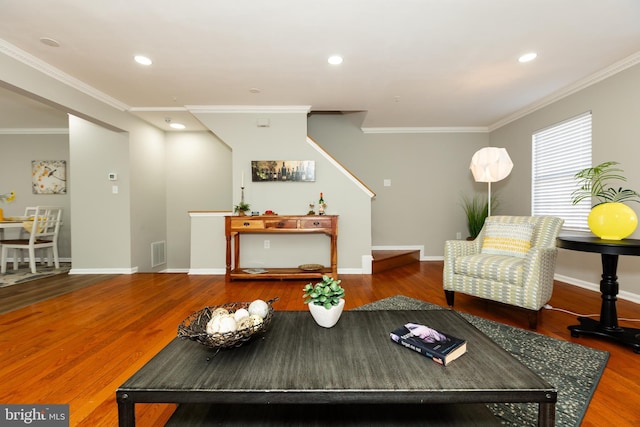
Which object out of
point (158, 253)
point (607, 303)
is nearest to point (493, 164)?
point (607, 303)

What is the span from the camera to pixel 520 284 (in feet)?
7.20

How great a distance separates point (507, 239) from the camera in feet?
8.59

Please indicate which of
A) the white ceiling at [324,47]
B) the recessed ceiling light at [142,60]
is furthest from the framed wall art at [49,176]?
the recessed ceiling light at [142,60]

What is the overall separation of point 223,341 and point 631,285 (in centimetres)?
375

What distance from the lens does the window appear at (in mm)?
3277

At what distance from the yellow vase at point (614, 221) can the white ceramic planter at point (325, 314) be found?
6.70ft

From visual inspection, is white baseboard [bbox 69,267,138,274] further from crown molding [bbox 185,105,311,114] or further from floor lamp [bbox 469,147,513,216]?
floor lamp [bbox 469,147,513,216]

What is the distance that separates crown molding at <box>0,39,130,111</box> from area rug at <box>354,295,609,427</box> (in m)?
4.28

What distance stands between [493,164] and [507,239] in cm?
94

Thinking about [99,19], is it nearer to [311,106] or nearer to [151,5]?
[151,5]

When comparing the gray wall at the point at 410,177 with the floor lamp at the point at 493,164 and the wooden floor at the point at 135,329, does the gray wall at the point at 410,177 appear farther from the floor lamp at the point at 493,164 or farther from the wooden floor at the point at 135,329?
the floor lamp at the point at 493,164

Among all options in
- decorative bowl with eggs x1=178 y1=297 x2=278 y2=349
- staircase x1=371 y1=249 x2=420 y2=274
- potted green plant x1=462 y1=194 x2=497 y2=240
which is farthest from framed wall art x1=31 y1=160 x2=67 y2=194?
potted green plant x1=462 y1=194 x2=497 y2=240

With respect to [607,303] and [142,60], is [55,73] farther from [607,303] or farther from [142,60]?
[607,303]

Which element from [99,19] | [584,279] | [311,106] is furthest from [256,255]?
[584,279]
